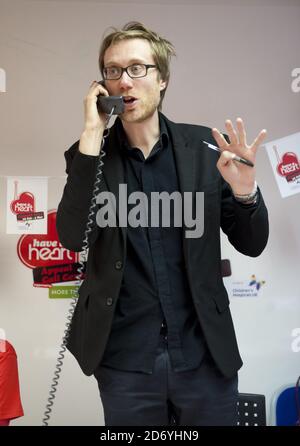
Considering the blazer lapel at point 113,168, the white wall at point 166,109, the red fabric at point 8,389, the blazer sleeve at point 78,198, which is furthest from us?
the white wall at point 166,109

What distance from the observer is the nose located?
132 centimetres

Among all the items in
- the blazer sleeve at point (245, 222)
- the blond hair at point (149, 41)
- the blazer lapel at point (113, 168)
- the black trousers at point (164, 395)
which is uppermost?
the blond hair at point (149, 41)

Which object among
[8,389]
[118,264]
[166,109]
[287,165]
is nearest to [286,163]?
[287,165]

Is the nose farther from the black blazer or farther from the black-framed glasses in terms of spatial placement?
the black blazer

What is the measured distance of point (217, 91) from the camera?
2.24 metres

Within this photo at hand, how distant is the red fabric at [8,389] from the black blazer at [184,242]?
2.06ft

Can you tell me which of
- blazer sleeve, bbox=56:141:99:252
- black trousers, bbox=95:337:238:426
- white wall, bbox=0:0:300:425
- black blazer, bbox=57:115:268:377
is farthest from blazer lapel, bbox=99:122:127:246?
white wall, bbox=0:0:300:425

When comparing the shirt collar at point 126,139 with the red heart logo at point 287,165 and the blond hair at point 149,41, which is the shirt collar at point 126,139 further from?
the red heart logo at point 287,165

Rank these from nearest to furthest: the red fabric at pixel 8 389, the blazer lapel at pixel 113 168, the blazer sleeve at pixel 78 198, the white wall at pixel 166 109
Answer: the blazer sleeve at pixel 78 198 → the blazer lapel at pixel 113 168 → the red fabric at pixel 8 389 → the white wall at pixel 166 109

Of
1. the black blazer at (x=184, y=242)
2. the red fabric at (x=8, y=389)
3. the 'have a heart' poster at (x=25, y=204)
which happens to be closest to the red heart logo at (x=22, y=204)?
the 'have a heart' poster at (x=25, y=204)

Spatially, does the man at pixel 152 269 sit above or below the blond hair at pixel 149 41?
below

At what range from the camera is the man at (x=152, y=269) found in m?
1.25

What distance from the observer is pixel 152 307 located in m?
1.26

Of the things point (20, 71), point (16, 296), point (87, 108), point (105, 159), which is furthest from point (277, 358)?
point (20, 71)
